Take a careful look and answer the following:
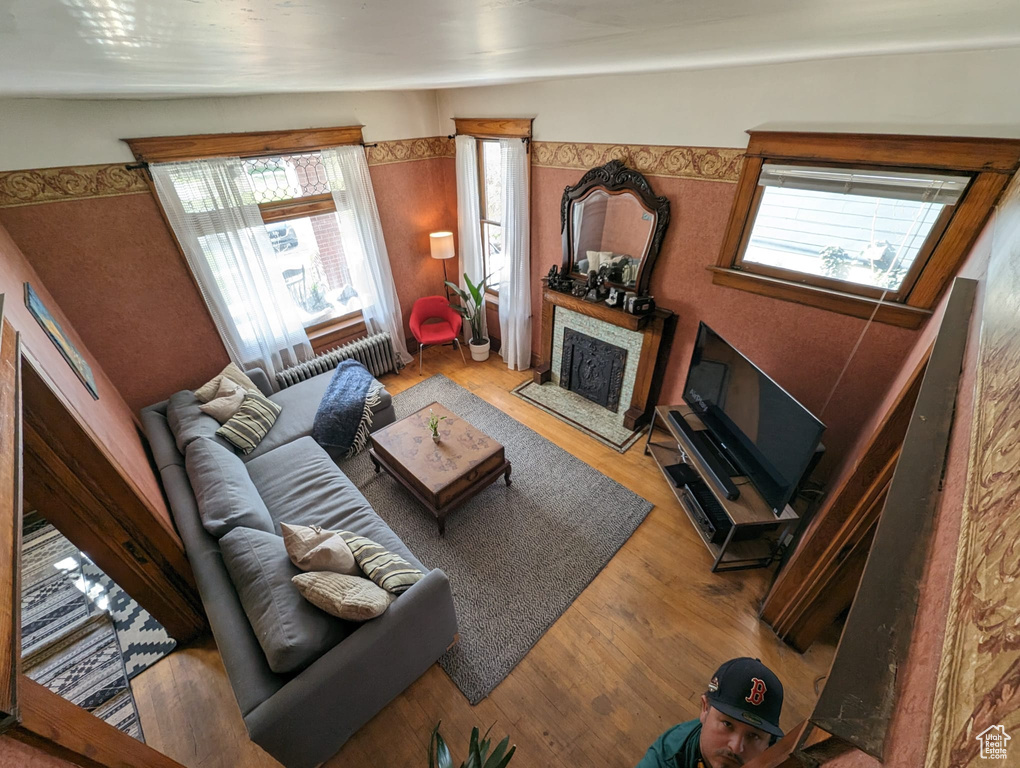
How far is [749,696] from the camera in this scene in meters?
1.29

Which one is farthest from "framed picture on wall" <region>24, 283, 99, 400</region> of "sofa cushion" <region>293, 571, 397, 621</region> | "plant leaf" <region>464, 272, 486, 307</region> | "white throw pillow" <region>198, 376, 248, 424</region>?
"plant leaf" <region>464, 272, 486, 307</region>

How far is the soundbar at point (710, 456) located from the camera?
2316mm

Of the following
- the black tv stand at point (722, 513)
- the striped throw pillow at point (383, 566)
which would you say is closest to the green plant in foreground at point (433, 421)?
the striped throw pillow at point (383, 566)

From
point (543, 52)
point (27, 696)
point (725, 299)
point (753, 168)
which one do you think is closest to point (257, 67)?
point (543, 52)

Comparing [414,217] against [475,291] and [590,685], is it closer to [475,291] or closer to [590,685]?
[475,291]

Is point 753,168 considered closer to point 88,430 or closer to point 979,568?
point 979,568

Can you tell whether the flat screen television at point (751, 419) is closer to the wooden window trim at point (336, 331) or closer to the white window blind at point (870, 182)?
the white window blind at point (870, 182)

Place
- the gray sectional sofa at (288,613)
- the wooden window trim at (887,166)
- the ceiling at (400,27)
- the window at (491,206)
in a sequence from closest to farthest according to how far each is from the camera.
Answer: the ceiling at (400,27) → the gray sectional sofa at (288,613) → the wooden window trim at (887,166) → the window at (491,206)

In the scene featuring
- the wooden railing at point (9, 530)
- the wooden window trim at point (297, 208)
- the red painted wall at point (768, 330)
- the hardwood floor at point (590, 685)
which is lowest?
the hardwood floor at point (590, 685)

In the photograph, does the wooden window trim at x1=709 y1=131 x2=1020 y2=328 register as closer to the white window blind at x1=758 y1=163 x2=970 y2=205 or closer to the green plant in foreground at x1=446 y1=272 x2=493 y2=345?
the white window blind at x1=758 y1=163 x2=970 y2=205

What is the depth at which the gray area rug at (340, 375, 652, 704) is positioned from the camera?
214 centimetres

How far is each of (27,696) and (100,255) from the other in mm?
3104

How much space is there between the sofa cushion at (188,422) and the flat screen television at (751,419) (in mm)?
3236

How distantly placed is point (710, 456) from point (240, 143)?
3940mm
